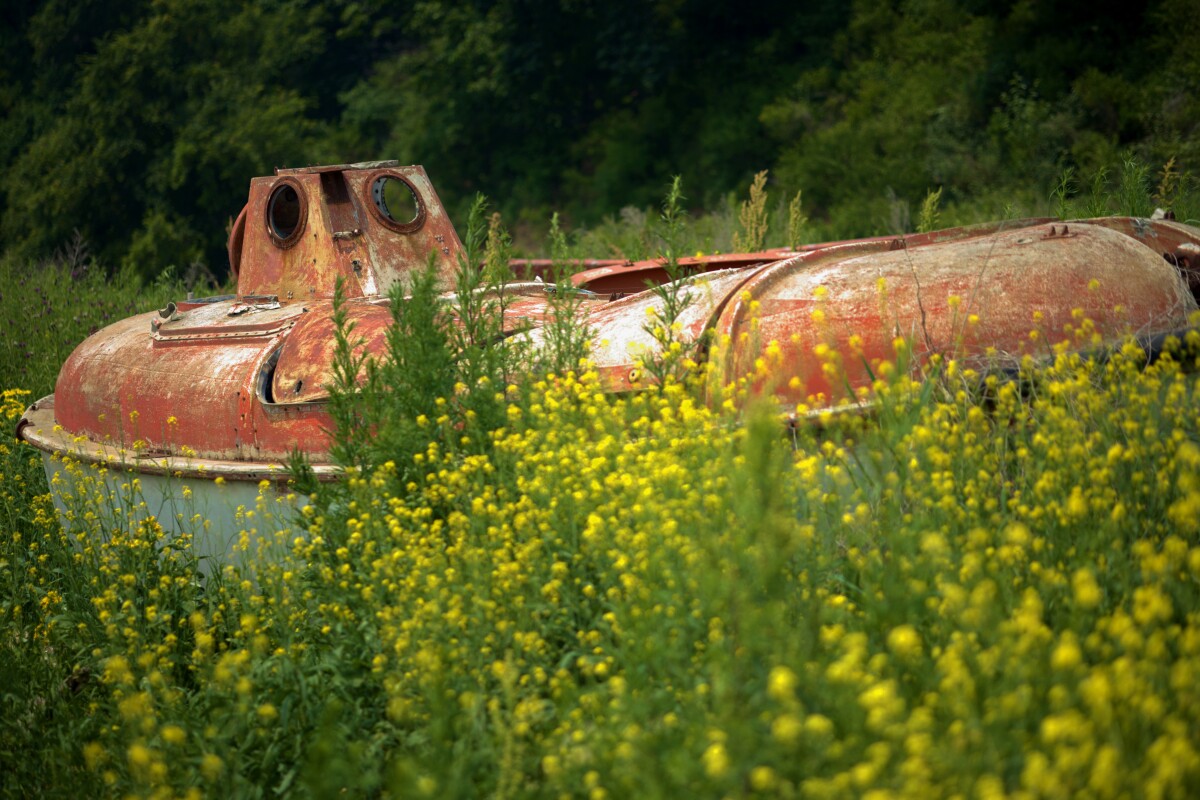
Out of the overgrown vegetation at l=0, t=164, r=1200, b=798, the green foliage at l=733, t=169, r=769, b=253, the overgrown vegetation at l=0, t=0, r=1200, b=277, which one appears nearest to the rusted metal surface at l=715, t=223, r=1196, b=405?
the overgrown vegetation at l=0, t=164, r=1200, b=798

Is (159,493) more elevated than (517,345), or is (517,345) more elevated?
(517,345)

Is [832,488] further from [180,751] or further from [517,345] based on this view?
[180,751]

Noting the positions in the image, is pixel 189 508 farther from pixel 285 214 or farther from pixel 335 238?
pixel 285 214

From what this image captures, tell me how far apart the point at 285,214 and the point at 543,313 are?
2.01 m

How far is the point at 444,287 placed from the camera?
20.9 ft

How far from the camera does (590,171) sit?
94.8 ft

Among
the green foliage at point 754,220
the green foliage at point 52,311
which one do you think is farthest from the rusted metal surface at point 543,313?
the green foliage at point 754,220

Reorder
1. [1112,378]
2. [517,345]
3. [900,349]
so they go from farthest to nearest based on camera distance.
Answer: [517,345] → [1112,378] → [900,349]

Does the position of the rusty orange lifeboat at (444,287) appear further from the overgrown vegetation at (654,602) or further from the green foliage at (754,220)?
the green foliage at (754,220)

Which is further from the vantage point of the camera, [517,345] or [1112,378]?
[517,345]

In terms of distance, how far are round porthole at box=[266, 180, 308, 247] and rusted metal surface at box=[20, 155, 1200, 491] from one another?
0.04ft

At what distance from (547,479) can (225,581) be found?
156 centimetres

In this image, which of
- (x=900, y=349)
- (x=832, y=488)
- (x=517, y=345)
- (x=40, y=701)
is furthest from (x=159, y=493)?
(x=900, y=349)

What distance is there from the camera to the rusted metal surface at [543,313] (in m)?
4.36
